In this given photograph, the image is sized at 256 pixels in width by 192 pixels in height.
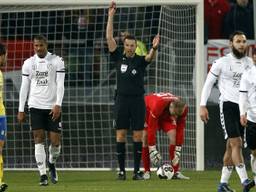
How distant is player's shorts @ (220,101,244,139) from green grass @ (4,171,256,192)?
3.04ft

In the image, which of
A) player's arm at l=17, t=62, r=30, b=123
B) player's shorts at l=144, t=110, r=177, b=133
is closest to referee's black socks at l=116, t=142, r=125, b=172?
player's shorts at l=144, t=110, r=177, b=133

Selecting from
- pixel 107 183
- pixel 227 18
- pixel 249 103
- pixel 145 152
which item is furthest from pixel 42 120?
pixel 227 18

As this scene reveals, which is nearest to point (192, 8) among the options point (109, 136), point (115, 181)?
point (109, 136)

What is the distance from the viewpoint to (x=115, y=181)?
18.7 meters

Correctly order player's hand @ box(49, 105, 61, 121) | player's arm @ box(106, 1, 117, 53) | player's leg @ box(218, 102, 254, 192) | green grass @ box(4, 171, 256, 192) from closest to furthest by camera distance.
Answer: player's leg @ box(218, 102, 254, 192), green grass @ box(4, 171, 256, 192), player's hand @ box(49, 105, 61, 121), player's arm @ box(106, 1, 117, 53)

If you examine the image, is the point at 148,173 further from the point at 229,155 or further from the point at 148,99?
the point at 229,155

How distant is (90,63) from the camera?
22828mm

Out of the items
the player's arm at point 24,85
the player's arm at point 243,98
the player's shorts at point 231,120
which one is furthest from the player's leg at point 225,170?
the player's arm at point 24,85

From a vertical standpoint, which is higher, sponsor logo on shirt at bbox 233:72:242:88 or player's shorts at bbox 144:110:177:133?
sponsor logo on shirt at bbox 233:72:242:88

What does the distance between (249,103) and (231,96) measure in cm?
68

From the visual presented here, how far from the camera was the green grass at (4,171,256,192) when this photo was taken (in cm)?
1661

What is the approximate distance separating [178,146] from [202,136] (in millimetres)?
Answer: 2054

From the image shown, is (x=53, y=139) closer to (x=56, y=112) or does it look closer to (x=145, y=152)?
(x=56, y=112)

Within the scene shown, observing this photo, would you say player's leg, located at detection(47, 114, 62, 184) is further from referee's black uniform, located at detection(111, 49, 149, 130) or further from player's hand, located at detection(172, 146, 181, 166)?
player's hand, located at detection(172, 146, 181, 166)
